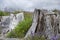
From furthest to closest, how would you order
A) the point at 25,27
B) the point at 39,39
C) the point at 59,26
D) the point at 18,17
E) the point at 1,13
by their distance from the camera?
the point at 1,13
the point at 18,17
the point at 25,27
the point at 59,26
the point at 39,39

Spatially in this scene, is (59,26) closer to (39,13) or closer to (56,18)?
(56,18)

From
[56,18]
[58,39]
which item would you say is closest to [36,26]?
[56,18]

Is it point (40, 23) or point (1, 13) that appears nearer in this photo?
point (40, 23)

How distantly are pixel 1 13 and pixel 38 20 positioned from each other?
31.3 meters

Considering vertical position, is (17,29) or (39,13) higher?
(39,13)

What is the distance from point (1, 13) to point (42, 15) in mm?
31613

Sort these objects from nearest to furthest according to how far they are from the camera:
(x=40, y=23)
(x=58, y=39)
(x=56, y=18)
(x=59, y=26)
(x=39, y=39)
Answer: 1. (x=58, y=39)
2. (x=39, y=39)
3. (x=59, y=26)
4. (x=56, y=18)
5. (x=40, y=23)

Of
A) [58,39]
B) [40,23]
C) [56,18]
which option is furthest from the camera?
[40,23]

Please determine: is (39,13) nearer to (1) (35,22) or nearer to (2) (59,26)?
(1) (35,22)

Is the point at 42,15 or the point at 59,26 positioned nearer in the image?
the point at 59,26

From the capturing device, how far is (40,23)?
36.8 feet

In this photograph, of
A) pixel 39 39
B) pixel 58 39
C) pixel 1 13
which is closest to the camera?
pixel 58 39

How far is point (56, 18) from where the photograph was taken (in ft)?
34.5

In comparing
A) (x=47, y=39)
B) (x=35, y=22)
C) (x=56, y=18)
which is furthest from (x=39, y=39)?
(x=35, y=22)
